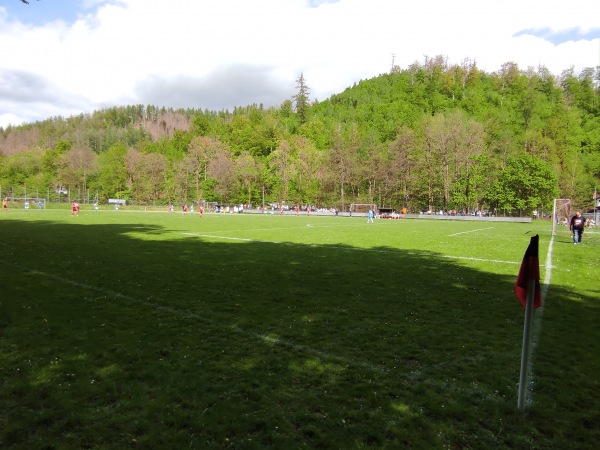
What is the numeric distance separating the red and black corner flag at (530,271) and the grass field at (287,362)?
4.04ft

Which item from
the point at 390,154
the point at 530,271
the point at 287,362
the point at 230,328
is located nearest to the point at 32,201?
the point at 390,154

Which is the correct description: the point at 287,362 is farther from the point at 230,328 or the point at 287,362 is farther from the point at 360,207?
the point at 360,207

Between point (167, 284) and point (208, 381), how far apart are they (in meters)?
5.90

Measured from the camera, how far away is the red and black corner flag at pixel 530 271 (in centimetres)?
389

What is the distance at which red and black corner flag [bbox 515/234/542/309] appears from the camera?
3.89 meters

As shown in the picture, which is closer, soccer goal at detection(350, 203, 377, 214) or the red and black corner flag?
the red and black corner flag

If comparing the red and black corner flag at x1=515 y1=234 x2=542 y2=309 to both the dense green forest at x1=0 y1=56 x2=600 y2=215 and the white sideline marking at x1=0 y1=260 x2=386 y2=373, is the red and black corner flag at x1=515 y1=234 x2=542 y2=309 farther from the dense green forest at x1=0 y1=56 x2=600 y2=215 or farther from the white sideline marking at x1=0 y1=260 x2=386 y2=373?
the dense green forest at x1=0 y1=56 x2=600 y2=215

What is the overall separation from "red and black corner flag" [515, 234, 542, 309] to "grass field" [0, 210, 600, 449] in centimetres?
123

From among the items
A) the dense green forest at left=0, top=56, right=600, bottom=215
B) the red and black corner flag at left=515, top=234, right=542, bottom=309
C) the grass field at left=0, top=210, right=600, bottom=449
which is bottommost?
the grass field at left=0, top=210, right=600, bottom=449

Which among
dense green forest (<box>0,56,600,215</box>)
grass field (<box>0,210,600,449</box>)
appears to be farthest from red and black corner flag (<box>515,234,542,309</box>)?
dense green forest (<box>0,56,600,215</box>)

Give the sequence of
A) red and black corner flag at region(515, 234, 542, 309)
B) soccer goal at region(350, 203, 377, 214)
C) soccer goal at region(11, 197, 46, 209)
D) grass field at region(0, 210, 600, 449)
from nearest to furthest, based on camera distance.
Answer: grass field at region(0, 210, 600, 449), red and black corner flag at region(515, 234, 542, 309), soccer goal at region(350, 203, 377, 214), soccer goal at region(11, 197, 46, 209)

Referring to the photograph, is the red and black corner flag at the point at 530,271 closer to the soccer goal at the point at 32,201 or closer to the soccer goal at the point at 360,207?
the soccer goal at the point at 360,207

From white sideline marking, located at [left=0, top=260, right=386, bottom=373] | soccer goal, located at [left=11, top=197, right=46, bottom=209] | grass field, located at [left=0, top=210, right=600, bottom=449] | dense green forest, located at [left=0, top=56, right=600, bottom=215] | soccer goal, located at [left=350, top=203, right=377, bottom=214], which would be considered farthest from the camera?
soccer goal, located at [left=11, top=197, right=46, bottom=209]

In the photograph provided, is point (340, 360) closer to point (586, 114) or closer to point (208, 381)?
point (208, 381)
